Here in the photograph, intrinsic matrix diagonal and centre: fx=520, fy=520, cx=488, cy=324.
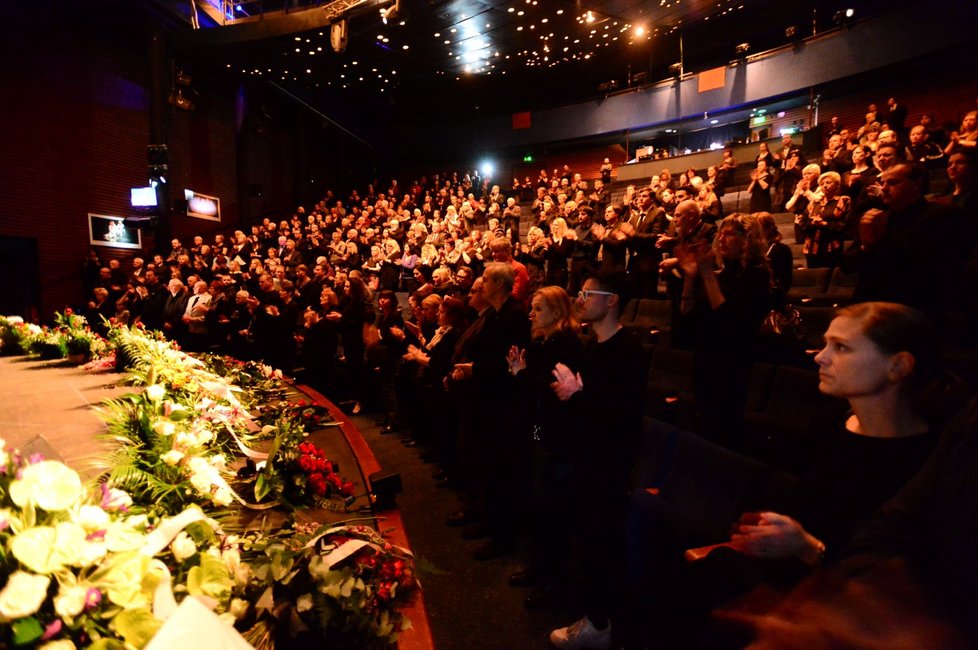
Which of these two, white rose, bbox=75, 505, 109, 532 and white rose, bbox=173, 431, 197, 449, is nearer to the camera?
white rose, bbox=75, 505, 109, 532

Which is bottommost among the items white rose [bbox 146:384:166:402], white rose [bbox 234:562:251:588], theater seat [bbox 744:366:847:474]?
theater seat [bbox 744:366:847:474]

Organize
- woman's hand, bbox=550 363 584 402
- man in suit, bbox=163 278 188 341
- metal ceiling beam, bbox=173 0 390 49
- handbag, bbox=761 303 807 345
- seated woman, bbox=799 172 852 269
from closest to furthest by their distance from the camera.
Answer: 1. woman's hand, bbox=550 363 584 402
2. handbag, bbox=761 303 807 345
3. seated woman, bbox=799 172 852 269
4. man in suit, bbox=163 278 188 341
5. metal ceiling beam, bbox=173 0 390 49

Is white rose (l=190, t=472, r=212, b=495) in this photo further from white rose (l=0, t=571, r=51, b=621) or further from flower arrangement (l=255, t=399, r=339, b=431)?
flower arrangement (l=255, t=399, r=339, b=431)

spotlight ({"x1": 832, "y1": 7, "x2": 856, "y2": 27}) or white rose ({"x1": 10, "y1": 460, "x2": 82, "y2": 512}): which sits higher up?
spotlight ({"x1": 832, "y1": 7, "x2": 856, "y2": 27})

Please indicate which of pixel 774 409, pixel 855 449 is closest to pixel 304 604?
pixel 855 449

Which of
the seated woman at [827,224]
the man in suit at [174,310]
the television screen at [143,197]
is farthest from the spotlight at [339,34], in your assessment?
the seated woman at [827,224]

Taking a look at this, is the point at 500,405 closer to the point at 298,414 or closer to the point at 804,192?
the point at 298,414

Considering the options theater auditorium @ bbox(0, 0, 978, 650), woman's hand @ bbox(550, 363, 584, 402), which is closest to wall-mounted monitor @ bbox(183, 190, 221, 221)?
theater auditorium @ bbox(0, 0, 978, 650)

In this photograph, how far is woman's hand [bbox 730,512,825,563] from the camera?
3.51 feet

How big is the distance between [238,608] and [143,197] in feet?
40.3

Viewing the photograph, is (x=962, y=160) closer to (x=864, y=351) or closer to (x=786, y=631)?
(x=864, y=351)

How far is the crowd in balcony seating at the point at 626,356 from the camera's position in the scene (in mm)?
1207

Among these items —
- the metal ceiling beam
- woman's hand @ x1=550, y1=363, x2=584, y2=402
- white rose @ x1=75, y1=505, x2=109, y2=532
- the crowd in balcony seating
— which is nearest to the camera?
white rose @ x1=75, y1=505, x2=109, y2=532

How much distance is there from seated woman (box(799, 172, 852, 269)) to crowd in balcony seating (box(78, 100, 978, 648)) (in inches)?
0.7
